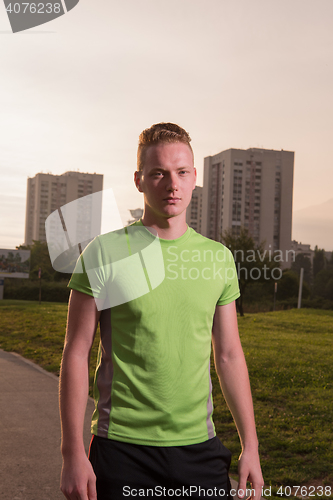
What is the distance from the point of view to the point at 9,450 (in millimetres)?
4809

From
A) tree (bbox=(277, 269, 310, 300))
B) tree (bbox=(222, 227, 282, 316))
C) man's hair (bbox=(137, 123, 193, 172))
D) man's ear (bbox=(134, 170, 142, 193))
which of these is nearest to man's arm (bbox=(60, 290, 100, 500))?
man's ear (bbox=(134, 170, 142, 193))

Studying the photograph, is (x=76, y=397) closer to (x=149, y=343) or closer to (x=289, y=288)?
(x=149, y=343)

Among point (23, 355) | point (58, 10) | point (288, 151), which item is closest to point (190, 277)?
point (58, 10)

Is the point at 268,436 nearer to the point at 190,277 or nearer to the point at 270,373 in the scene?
the point at 270,373

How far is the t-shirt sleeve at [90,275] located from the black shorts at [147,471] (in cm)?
54

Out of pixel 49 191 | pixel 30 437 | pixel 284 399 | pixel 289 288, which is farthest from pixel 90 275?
pixel 49 191

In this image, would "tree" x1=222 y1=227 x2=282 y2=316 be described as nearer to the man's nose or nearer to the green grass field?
the green grass field

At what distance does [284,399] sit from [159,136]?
6583mm

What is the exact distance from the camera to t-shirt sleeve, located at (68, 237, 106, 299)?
1.72 m

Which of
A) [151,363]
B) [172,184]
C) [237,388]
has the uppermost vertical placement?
[172,184]

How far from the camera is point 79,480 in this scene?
1.59 m

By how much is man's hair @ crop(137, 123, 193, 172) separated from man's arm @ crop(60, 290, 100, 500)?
0.63 metres

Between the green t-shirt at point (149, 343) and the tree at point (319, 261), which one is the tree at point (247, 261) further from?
the tree at point (319, 261)

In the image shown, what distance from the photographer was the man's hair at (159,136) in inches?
74.4
